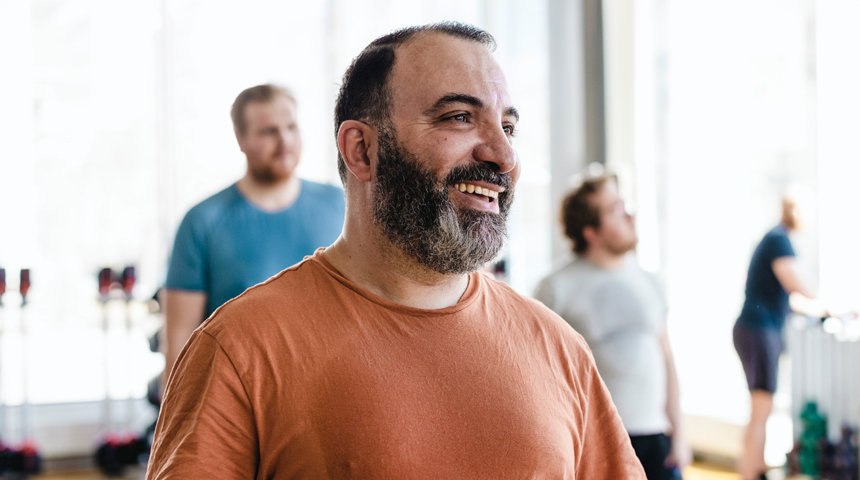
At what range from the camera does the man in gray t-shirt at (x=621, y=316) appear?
2373 millimetres

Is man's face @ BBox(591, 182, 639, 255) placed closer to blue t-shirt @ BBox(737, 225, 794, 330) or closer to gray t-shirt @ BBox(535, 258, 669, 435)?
gray t-shirt @ BBox(535, 258, 669, 435)

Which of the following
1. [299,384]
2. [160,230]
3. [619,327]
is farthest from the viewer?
[160,230]

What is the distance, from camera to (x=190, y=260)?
2.02 metres

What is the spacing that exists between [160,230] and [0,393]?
3.79ft

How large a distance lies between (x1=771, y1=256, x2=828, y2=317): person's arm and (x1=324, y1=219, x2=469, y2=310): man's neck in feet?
9.30

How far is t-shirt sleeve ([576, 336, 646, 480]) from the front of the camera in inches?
41.8

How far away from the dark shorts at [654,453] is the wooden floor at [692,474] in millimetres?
1687

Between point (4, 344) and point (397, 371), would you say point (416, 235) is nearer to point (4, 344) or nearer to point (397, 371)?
point (397, 371)

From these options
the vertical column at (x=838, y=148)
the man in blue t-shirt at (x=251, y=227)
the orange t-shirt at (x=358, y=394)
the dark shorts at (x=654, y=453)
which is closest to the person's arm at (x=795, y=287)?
the vertical column at (x=838, y=148)

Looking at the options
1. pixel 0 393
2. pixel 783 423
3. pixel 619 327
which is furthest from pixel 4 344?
pixel 783 423

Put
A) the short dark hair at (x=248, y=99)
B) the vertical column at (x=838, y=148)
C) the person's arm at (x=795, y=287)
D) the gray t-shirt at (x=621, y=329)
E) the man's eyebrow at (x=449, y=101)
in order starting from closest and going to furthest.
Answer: the man's eyebrow at (x=449, y=101), the short dark hair at (x=248, y=99), the gray t-shirt at (x=621, y=329), the person's arm at (x=795, y=287), the vertical column at (x=838, y=148)

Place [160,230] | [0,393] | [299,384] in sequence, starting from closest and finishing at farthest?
1. [299,384]
2. [0,393]
3. [160,230]

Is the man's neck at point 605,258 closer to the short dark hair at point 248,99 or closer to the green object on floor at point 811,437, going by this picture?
the short dark hair at point 248,99

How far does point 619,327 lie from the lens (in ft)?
7.86
